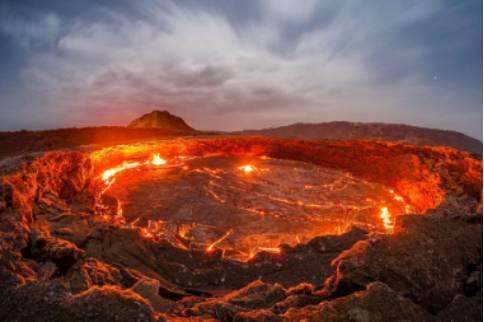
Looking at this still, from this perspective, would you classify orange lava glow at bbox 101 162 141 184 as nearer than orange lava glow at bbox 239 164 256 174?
Yes

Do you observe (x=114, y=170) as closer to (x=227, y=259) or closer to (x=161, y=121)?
(x=227, y=259)

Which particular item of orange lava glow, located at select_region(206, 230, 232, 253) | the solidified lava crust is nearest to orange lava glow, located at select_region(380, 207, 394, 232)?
the solidified lava crust

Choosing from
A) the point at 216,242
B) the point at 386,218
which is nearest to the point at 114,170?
the point at 216,242

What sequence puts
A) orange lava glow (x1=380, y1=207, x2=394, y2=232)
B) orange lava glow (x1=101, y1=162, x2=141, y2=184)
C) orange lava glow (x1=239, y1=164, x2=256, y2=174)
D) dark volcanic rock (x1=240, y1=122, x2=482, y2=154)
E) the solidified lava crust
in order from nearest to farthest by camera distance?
the solidified lava crust
orange lava glow (x1=380, y1=207, x2=394, y2=232)
orange lava glow (x1=101, y1=162, x2=141, y2=184)
orange lava glow (x1=239, y1=164, x2=256, y2=174)
dark volcanic rock (x1=240, y1=122, x2=482, y2=154)

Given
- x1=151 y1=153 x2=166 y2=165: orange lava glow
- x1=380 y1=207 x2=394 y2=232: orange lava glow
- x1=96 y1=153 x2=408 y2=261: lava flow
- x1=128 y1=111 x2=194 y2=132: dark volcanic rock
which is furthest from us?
x1=128 y1=111 x2=194 y2=132: dark volcanic rock

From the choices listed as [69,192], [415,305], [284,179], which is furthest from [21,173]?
[284,179]

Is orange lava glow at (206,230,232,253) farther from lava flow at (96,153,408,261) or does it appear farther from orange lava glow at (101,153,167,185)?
orange lava glow at (101,153,167,185)

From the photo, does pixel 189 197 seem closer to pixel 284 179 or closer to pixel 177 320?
pixel 284 179
